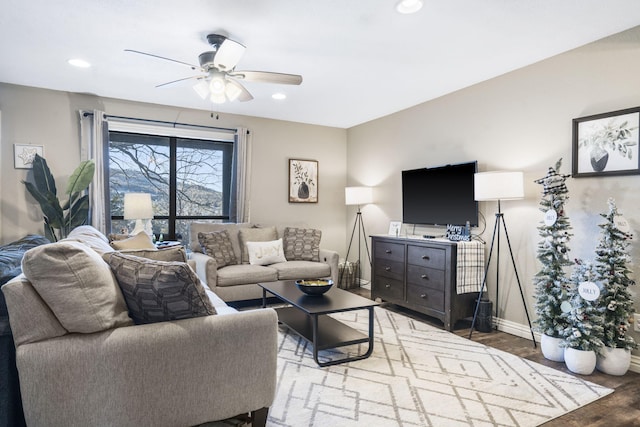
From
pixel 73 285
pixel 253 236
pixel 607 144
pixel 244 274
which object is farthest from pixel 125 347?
pixel 607 144

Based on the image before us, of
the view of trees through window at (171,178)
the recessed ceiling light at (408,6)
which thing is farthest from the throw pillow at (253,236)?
the recessed ceiling light at (408,6)

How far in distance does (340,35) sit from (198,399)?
8.52 ft

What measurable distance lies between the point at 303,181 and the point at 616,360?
421 centimetres

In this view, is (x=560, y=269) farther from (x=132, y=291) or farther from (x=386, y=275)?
Result: (x=132, y=291)

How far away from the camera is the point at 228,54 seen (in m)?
2.62

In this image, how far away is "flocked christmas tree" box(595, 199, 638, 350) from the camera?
258 cm

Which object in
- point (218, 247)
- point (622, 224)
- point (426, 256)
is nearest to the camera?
point (622, 224)

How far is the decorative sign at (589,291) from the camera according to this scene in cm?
256

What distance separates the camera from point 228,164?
5.42 meters

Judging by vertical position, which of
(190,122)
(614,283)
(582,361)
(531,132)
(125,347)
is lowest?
(582,361)

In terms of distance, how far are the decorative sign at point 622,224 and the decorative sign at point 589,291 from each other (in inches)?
21.8

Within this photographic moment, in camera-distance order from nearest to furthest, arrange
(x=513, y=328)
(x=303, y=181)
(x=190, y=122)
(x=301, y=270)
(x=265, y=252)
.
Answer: (x=513, y=328)
(x=301, y=270)
(x=265, y=252)
(x=190, y=122)
(x=303, y=181)

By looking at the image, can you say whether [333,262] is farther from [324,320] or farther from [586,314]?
[586,314]

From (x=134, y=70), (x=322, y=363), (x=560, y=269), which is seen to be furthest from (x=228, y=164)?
(x=560, y=269)
